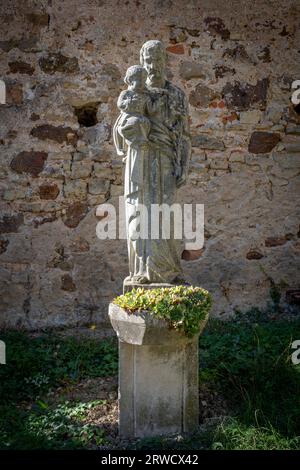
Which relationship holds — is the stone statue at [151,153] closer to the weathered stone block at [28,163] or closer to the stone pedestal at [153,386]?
the stone pedestal at [153,386]

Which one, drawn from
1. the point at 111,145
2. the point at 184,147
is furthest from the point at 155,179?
the point at 111,145

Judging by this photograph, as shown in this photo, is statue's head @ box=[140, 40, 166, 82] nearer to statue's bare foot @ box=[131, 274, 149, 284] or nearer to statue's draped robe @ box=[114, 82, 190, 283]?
statue's draped robe @ box=[114, 82, 190, 283]

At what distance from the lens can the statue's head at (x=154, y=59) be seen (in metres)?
3.94

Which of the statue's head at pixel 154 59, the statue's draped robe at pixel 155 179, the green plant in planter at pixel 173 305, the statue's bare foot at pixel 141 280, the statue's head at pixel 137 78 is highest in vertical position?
the statue's head at pixel 154 59

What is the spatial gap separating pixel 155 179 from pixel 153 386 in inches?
58.5

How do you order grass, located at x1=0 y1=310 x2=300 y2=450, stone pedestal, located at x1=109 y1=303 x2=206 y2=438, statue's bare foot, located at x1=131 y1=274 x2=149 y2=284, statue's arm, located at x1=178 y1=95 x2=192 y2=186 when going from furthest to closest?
statue's arm, located at x1=178 y1=95 x2=192 y2=186, statue's bare foot, located at x1=131 y1=274 x2=149 y2=284, stone pedestal, located at x1=109 y1=303 x2=206 y2=438, grass, located at x1=0 y1=310 x2=300 y2=450

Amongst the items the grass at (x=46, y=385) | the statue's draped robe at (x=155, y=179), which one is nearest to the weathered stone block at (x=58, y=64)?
the statue's draped robe at (x=155, y=179)

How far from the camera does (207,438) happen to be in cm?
368

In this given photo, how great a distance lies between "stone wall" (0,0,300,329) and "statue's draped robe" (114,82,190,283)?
2.14 meters

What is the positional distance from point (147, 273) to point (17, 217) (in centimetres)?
268

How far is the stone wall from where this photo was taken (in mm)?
6070

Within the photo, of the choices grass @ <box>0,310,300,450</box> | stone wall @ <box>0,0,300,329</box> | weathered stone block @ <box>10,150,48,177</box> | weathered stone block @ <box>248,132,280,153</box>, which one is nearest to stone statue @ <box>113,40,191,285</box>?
grass @ <box>0,310,300,450</box>

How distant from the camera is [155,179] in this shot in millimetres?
3955

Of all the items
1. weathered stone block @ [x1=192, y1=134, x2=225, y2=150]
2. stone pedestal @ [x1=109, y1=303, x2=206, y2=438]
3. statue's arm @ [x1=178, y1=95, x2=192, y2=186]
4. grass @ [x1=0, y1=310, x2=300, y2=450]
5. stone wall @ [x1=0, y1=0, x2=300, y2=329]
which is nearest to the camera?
grass @ [x1=0, y1=310, x2=300, y2=450]
